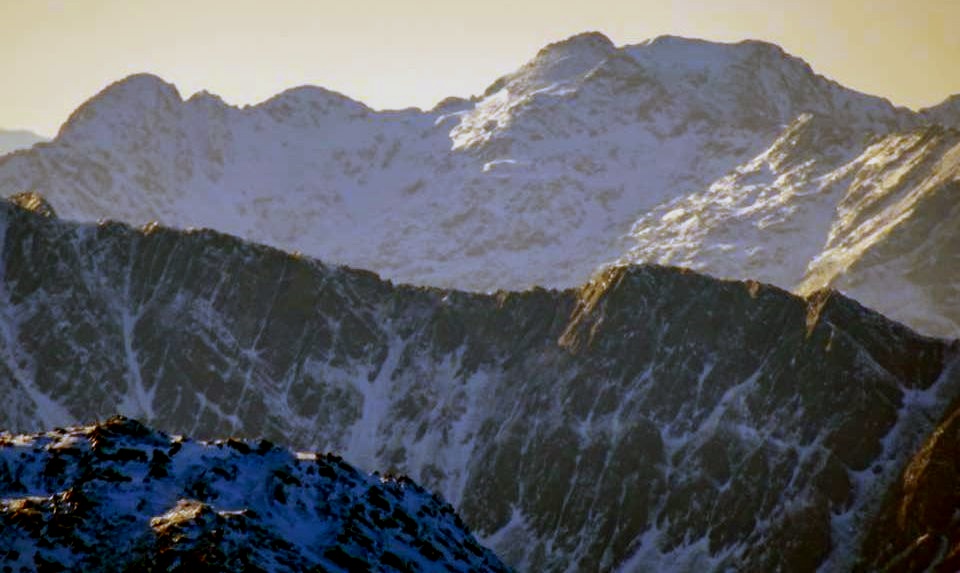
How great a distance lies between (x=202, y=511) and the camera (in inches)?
4163

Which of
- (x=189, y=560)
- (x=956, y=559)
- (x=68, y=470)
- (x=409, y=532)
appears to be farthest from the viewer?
(x=956, y=559)

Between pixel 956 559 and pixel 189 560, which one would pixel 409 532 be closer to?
pixel 189 560

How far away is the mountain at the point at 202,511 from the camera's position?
10262 cm

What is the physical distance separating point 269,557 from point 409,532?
59.1 feet

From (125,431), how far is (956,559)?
11874 centimetres

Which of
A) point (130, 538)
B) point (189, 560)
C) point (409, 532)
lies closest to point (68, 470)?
point (130, 538)

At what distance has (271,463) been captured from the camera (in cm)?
12119

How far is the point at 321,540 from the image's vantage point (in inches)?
4454

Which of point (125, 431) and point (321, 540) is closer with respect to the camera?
point (321, 540)

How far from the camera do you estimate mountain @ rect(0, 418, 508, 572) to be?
10262 centimetres

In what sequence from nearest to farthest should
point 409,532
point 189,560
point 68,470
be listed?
1. point 189,560
2. point 68,470
3. point 409,532

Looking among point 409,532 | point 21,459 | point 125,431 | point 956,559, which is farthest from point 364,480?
point 956,559

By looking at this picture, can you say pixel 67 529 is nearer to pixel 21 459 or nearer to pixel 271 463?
pixel 21 459

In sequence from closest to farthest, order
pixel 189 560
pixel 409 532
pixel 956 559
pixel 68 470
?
1. pixel 189 560
2. pixel 68 470
3. pixel 409 532
4. pixel 956 559
